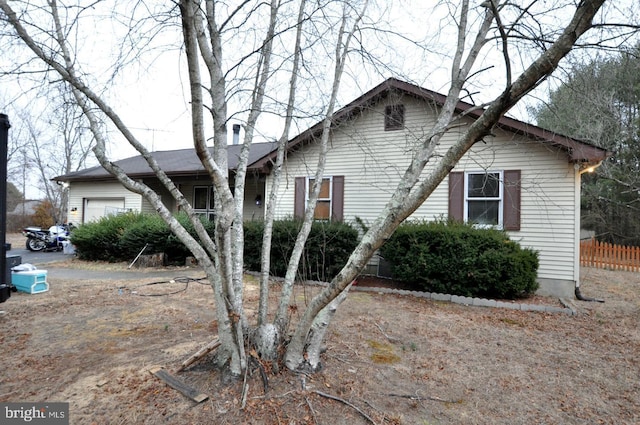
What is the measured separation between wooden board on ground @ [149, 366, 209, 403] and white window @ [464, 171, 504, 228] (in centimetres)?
676

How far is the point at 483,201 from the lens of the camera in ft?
26.1

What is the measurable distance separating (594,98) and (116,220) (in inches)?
483

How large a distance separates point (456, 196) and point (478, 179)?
0.64 metres

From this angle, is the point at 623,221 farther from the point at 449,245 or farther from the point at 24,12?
the point at 24,12

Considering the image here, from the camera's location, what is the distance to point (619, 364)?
388 cm

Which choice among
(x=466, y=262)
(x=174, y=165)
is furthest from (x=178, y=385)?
(x=174, y=165)

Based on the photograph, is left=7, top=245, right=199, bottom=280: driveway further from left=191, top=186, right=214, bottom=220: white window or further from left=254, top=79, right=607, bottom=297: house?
left=254, top=79, right=607, bottom=297: house

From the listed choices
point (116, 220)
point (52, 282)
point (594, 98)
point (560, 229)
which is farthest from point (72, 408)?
point (116, 220)

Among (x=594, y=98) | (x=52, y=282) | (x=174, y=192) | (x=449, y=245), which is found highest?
(x=594, y=98)

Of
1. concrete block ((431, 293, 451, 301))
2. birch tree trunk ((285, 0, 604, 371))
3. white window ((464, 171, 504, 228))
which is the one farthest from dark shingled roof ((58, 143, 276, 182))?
birch tree trunk ((285, 0, 604, 371))

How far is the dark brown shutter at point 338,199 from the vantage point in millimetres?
9430

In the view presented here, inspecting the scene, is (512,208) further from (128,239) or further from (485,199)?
(128,239)

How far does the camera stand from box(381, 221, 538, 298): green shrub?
6555mm

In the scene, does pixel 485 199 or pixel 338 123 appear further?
pixel 485 199
